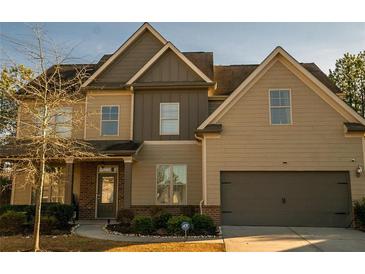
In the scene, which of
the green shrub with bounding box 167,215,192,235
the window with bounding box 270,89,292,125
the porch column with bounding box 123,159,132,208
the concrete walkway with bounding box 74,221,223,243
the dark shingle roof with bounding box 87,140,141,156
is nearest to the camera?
the concrete walkway with bounding box 74,221,223,243

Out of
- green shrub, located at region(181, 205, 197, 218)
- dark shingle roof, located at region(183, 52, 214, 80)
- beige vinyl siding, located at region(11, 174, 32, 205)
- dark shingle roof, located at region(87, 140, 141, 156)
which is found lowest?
green shrub, located at region(181, 205, 197, 218)

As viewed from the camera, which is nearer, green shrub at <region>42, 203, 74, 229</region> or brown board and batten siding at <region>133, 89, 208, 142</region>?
green shrub at <region>42, 203, 74, 229</region>

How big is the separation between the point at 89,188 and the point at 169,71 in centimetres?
696

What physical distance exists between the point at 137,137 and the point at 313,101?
8104 millimetres

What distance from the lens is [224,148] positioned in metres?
14.6

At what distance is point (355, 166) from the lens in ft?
46.5

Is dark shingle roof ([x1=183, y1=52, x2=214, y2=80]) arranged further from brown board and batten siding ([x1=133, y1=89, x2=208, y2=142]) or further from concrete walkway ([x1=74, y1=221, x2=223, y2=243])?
concrete walkway ([x1=74, y1=221, x2=223, y2=243])

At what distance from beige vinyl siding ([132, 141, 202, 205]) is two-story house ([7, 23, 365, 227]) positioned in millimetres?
47

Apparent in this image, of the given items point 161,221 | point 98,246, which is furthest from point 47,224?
point 161,221

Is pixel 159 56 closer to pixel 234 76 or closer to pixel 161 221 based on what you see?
pixel 234 76

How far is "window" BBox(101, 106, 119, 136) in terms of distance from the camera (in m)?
17.3

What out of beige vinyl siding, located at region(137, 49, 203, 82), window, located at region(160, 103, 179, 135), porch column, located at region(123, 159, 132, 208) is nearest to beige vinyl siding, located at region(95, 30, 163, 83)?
beige vinyl siding, located at region(137, 49, 203, 82)

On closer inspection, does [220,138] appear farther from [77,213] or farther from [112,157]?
[77,213]

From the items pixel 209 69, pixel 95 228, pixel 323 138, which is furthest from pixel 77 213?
pixel 323 138
